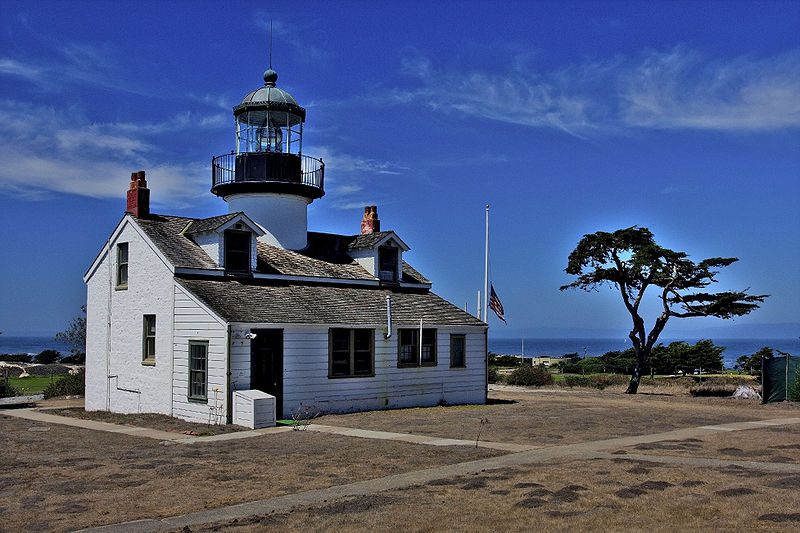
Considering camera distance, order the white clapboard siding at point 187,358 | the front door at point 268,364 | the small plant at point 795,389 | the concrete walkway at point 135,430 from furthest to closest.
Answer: the small plant at point 795,389 < the front door at point 268,364 < the white clapboard siding at point 187,358 < the concrete walkway at point 135,430

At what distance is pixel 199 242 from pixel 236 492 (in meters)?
15.5

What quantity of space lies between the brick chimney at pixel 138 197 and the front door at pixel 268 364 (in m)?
7.01

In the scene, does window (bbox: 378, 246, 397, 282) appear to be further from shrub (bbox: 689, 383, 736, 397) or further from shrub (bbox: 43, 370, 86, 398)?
shrub (bbox: 689, 383, 736, 397)

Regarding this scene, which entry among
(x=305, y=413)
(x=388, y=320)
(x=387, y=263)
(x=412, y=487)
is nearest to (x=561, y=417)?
(x=388, y=320)

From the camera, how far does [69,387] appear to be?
109 feet

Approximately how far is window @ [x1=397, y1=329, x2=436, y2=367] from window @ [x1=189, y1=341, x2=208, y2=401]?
21.4 ft

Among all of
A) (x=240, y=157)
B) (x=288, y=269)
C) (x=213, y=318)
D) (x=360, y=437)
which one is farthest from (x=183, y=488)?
(x=240, y=157)

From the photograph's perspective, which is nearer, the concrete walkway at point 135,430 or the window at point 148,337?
the concrete walkway at point 135,430

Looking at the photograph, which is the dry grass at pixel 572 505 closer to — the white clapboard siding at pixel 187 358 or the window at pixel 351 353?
the white clapboard siding at pixel 187 358

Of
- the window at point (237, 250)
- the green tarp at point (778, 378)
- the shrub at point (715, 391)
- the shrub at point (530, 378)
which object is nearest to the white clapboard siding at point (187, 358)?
the window at point (237, 250)

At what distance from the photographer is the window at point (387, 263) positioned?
99.8 ft

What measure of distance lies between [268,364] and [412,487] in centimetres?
1183

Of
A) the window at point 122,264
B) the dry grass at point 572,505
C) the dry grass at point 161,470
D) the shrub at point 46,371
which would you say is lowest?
the shrub at point 46,371

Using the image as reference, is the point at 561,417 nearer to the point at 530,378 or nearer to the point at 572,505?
the point at 572,505
